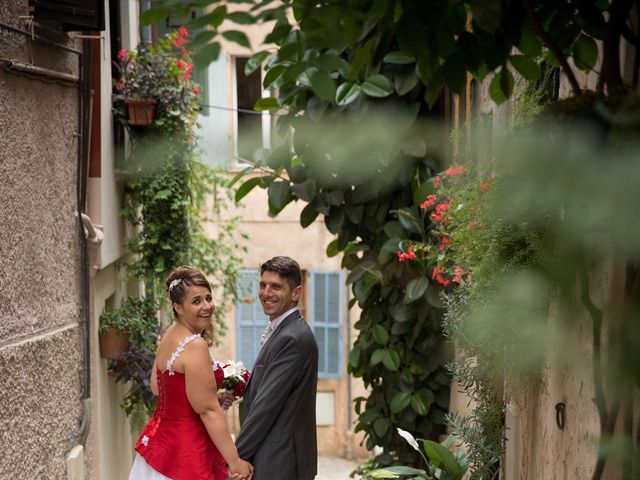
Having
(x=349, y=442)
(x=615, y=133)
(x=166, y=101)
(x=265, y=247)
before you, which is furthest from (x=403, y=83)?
(x=349, y=442)

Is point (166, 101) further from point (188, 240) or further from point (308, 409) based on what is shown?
point (308, 409)

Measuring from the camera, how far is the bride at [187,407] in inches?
203

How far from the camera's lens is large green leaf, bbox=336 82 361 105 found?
7.34 meters

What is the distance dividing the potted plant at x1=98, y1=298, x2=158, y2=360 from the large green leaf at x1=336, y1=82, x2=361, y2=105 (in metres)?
2.26

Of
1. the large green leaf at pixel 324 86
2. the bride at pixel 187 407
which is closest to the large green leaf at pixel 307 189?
the bride at pixel 187 407

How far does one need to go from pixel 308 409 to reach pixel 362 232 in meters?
2.90

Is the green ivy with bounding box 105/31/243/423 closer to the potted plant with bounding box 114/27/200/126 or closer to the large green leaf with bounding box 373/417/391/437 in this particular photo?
the potted plant with bounding box 114/27/200/126

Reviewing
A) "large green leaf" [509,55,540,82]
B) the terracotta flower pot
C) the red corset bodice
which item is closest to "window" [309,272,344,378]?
the terracotta flower pot

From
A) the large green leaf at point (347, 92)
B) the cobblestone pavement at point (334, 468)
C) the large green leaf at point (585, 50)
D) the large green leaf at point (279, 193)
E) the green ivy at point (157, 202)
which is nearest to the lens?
the large green leaf at point (585, 50)

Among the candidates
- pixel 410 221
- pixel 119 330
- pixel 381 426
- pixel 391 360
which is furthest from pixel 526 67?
pixel 381 426

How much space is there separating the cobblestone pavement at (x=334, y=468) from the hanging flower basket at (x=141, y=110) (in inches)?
299

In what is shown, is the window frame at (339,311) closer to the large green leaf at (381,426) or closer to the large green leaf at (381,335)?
the large green leaf at (381,426)

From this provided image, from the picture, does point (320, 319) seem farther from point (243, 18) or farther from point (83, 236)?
point (243, 18)

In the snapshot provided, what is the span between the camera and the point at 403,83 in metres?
7.43
